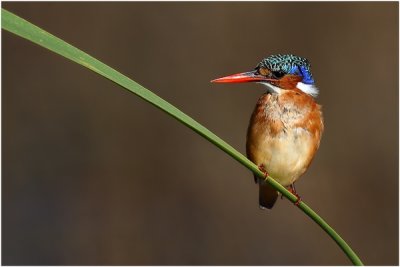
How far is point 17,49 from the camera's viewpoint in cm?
389

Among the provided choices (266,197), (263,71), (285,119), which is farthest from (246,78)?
(266,197)

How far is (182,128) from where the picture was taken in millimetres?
3900

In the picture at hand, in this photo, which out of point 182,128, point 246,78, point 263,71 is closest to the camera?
point 246,78

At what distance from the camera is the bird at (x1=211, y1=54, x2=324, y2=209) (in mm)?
1756

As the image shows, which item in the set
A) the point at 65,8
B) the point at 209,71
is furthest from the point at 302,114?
the point at 65,8

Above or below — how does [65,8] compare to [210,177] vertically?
above

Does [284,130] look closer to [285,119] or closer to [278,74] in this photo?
[285,119]

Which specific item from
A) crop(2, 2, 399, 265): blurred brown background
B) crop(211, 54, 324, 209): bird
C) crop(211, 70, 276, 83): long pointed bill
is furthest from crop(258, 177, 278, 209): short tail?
crop(2, 2, 399, 265): blurred brown background

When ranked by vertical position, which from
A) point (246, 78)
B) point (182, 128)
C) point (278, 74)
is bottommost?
point (246, 78)

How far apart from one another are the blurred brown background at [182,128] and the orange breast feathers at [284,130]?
1943mm

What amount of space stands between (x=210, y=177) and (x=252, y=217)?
28 centimetres

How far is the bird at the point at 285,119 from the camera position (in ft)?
5.76

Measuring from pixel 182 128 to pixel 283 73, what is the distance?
2167 mm

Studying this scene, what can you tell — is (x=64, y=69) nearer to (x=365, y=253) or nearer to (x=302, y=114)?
(x=365, y=253)
